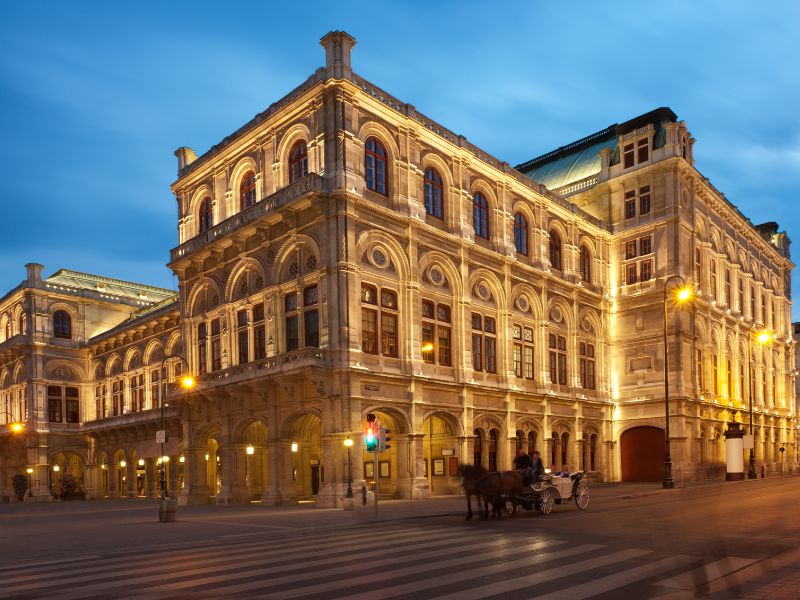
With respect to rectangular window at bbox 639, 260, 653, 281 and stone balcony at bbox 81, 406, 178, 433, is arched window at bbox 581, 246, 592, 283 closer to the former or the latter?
rectangular window at bbox 639, 260, 653, 281

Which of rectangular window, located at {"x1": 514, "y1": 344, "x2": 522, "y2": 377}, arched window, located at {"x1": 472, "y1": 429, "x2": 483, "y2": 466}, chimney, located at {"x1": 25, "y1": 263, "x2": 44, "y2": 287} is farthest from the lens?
chimney, located at {"x1": 25, "y1": 263, "x2": 44, "y2": 287}

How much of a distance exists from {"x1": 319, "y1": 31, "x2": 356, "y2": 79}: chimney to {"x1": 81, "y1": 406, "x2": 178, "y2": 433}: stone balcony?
26.5 meters

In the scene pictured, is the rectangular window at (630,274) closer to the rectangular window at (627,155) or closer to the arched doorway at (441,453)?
the rectangular window at (627,155)

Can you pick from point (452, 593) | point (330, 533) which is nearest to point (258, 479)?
point (330, 533)

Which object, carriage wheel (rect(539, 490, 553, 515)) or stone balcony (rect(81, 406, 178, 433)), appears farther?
stone balcony (rect(81, 406, 178, 433))

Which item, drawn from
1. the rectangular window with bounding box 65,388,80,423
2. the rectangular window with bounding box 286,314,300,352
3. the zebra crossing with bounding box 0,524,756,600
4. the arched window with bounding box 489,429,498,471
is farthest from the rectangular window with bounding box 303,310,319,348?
the rectangular window with bounding box 65,388,80,423

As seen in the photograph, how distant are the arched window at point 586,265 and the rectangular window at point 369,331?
21.4 m

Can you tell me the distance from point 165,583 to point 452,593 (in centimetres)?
471

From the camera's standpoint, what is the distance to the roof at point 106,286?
6956cm

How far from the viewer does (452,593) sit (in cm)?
986

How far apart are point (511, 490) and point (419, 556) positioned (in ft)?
25.1

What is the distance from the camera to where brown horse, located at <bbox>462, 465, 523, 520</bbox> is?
20266mm

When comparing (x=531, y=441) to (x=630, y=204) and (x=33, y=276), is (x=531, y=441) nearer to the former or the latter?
(x=630, y=204)

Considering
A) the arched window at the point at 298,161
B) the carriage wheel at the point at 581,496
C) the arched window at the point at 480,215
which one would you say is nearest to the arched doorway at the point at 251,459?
the arched window at the point at 298,161
